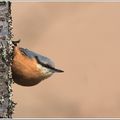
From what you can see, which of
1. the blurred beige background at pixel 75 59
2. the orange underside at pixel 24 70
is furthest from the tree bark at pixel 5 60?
the blurred beige background at pixel 75 59

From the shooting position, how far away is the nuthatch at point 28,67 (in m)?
1.69

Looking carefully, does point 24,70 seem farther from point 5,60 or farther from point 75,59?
point 75,59

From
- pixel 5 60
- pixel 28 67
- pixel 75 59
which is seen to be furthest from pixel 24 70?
pixel 75 59

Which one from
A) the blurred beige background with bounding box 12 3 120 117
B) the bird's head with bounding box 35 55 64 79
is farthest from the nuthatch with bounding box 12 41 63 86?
the blurred beige background with bounding box 12 3 120 117

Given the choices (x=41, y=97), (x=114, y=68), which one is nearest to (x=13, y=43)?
(x=41, y=97)

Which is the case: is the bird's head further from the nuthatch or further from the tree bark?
the tree bark

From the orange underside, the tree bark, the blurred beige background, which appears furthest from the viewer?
the blurred beige background

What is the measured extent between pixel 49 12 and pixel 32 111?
155cm

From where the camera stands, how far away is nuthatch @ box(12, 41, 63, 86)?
1.69 metres

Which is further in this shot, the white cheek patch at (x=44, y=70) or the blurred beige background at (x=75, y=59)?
the blurred beige background at (x=75, y=59)

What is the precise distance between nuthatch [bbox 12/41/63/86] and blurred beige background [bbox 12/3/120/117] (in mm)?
1535

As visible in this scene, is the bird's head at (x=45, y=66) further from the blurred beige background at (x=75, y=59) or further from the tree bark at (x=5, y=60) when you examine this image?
the blurred beige background at (x=75, y=59)

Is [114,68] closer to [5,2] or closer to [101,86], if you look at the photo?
[101,86]

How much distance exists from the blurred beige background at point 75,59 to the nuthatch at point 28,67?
153 cm
